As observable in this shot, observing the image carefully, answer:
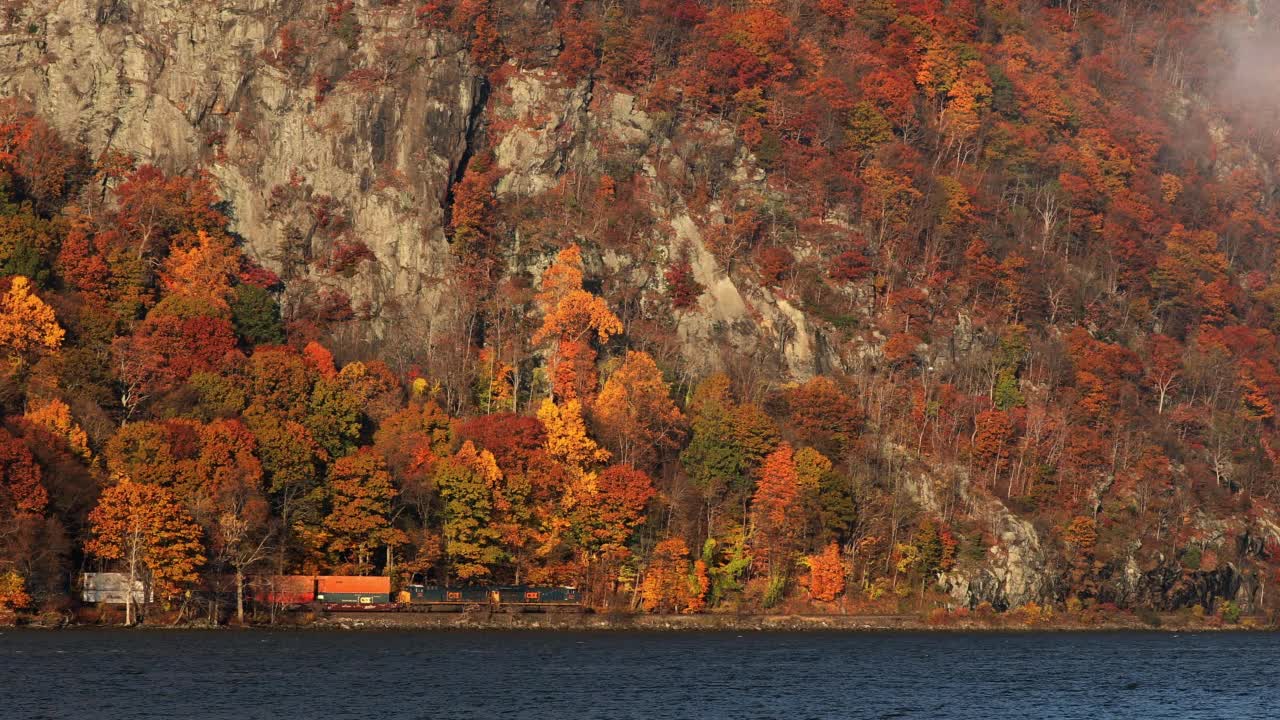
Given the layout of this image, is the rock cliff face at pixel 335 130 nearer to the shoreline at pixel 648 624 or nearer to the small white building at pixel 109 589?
the shoreline at pixel 648 624

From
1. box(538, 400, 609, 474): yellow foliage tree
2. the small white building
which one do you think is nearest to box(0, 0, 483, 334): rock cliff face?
box(538, 400, 609, 474): yellow foliage tree

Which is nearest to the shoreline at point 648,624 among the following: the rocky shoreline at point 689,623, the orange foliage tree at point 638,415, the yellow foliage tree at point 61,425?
the rocky shoreline at point 689,623

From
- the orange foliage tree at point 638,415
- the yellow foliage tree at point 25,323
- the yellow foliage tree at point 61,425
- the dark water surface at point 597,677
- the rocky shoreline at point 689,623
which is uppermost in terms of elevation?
the yellow foliage tree at point 25,323

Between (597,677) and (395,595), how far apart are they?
31439mm

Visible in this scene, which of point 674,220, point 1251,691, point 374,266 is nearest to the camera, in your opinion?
point 1251,691

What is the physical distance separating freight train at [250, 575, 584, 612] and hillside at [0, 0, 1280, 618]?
5.91 feet

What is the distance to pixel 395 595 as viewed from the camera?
111 m

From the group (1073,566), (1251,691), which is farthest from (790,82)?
(1251,691)

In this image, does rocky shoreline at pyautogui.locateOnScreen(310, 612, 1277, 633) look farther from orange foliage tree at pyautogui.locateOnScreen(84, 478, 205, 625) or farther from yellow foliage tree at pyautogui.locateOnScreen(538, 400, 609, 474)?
yellow foliage tree at pyautogui.locateOnScreen(538, 400, 609, 474)

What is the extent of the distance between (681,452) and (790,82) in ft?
193

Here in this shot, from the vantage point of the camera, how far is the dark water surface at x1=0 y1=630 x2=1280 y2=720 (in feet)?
231

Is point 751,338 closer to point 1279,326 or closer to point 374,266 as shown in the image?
point 374,266

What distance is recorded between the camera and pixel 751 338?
13950cm

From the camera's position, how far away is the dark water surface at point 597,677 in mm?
70375
